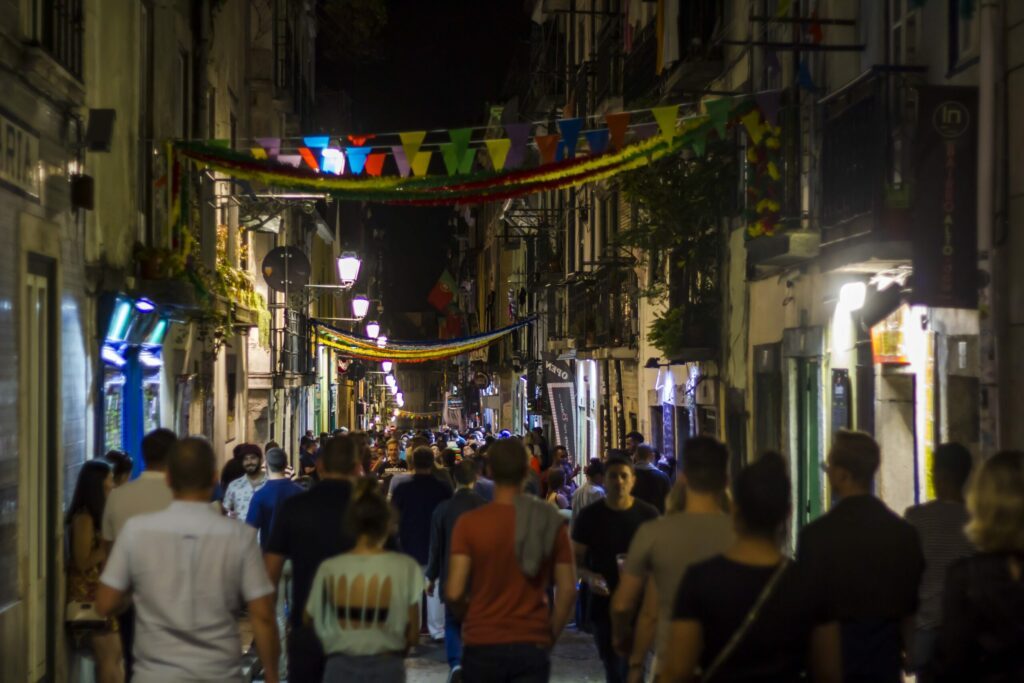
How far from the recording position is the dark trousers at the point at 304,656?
24.3ft

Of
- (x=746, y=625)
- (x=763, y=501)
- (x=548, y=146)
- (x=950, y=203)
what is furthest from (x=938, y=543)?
(x=548, y=146)

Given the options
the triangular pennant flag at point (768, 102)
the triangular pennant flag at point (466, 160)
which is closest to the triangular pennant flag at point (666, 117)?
the triangular pennant flag at point (768, 102)

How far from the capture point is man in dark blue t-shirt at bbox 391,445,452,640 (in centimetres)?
1277

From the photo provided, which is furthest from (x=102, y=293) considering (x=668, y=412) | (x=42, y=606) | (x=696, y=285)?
(x=668, y=412)

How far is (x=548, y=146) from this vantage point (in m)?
13.3

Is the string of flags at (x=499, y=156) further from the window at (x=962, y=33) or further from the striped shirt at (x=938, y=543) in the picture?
the striped shirt at (x=938, y=543)

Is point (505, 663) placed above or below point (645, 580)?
below

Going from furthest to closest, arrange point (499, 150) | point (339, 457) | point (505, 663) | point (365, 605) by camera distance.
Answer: point (499, 150)
point (339, 457)
point (505, 663)
point (365, 605)

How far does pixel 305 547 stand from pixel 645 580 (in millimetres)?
1765

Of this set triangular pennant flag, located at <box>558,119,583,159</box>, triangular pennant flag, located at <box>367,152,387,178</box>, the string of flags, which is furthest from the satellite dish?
triangular pennant flag, located at <box>558,119,583,159</box>

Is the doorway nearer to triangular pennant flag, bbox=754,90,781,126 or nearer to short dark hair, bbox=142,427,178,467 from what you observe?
short dark hair, bbox=142,427,178,467

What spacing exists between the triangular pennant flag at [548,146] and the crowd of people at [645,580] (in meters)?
5.80

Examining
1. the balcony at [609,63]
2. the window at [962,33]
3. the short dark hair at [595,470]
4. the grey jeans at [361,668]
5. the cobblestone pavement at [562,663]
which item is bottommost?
the cobblestone pavement at [562,663]

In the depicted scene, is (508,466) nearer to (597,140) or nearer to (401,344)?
(597,140)
